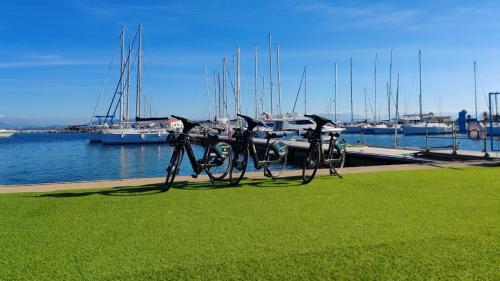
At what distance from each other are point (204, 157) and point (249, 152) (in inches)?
38.8

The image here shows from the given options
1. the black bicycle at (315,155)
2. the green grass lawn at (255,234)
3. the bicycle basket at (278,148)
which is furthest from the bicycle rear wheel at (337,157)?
the green grass lawn at (255,234)

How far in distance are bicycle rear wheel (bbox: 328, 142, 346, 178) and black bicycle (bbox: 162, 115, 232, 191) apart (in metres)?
2.52

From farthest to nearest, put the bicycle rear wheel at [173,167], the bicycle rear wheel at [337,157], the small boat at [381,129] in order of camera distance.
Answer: the small boat at [381,129] → the bicycle rear wheel at [337,157] → the bicycle rear wheel at [173,167]

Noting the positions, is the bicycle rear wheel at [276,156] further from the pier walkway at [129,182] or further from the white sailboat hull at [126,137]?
the white sailboat hull at [126,137]

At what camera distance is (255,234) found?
4.86 meters

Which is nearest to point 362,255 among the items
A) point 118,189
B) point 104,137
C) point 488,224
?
point 488,224

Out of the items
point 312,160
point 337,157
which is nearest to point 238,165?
point 312,160

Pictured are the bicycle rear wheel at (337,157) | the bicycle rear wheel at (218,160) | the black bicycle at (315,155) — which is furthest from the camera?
the bicycle rear wheel at (337,157)

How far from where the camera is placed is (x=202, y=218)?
5.71 m

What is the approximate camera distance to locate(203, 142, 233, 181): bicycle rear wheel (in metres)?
8.84

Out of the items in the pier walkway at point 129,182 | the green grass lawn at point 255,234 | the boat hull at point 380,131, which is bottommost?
the green grass lawn at point 255,234

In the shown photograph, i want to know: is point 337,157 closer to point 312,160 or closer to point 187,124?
point 312,160

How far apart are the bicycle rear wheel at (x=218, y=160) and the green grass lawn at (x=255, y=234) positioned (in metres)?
0.95

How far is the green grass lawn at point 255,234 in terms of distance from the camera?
3746 millimetres
